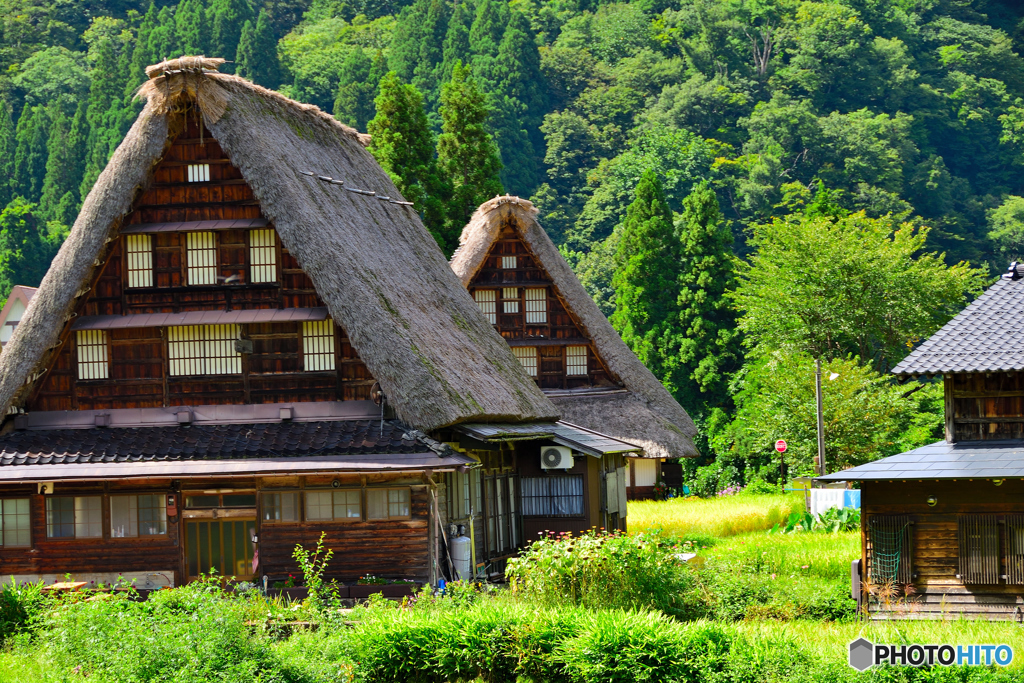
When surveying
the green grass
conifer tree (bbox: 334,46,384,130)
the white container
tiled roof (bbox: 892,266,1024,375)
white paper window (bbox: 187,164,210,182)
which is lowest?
the green grass

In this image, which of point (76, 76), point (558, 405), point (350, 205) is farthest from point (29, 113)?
point (350, 205)

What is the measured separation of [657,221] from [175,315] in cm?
3293

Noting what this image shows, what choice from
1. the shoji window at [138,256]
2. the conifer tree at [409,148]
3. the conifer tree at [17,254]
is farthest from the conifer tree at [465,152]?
the conifer tree at [17,254]

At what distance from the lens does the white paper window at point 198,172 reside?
22312mm

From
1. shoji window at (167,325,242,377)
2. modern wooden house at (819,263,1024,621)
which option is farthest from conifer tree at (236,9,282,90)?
modern wooden house at (819,263,1024,621)

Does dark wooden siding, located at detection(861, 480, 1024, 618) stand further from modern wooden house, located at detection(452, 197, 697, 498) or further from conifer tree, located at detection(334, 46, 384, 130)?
conifer tree, located at detection(334, 46, 384, 130)

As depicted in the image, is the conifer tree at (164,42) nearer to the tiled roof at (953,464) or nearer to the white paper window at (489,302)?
the white paper window at (489,302)

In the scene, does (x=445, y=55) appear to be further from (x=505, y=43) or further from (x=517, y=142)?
(x=517, y=142)

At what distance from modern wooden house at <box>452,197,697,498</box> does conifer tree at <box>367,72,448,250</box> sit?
15.0ft

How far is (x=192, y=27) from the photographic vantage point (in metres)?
85.1

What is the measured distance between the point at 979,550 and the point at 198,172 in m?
14.5

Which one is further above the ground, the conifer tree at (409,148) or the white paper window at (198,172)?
the conifer tree at (409,148)

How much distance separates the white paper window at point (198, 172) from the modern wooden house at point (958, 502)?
39.3 ft

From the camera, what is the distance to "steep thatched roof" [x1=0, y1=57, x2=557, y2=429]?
2088 cm
